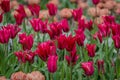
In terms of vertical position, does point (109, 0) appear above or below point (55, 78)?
above

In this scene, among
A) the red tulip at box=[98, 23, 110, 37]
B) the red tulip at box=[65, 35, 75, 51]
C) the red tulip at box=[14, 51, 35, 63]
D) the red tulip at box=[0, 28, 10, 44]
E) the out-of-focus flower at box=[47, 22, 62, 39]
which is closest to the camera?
the red tulip at box=[65, 35, 75, 51]

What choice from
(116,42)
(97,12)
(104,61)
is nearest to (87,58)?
(104,61)

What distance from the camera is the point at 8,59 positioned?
388cm

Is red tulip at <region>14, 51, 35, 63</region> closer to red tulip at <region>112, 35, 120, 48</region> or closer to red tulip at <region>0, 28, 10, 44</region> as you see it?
red tulip at <region>0, 28, 10, 44</region>

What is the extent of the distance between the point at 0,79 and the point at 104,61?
121cm

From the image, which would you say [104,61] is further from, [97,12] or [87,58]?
[97,12]

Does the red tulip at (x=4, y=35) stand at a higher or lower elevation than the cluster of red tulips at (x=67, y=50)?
higher

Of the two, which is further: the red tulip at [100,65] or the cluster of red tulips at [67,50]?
the red tulip at [100,65]

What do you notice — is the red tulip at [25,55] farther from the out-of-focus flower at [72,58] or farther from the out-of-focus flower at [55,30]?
the out-of-focus flower at [55,30]

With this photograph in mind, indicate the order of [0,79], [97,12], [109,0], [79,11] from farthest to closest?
[109,0], [97,12], [79,11], [0,79]

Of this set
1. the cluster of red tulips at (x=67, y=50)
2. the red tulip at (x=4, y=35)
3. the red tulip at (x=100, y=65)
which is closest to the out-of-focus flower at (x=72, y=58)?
the cluster of red tulips at (x=67, y=50)

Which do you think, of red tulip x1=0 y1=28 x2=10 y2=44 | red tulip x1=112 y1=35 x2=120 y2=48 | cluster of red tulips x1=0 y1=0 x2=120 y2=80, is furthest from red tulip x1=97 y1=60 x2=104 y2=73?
red tulip x1=0 y1=28 x2=10 y2=44

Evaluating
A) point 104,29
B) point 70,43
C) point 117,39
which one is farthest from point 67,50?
point 104,29

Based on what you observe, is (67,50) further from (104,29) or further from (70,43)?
(104,29)
